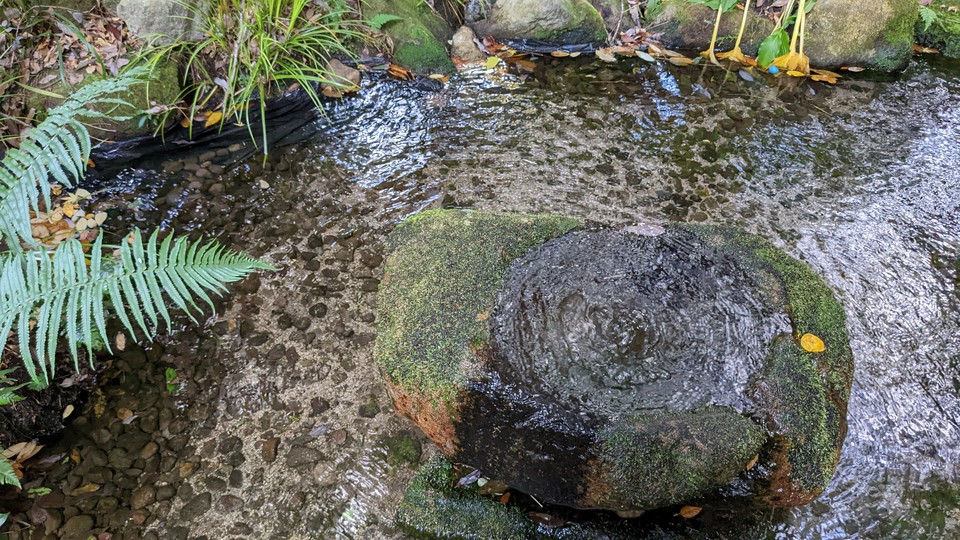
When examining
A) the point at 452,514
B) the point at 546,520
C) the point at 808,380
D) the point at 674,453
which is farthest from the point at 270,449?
the point at 808,380

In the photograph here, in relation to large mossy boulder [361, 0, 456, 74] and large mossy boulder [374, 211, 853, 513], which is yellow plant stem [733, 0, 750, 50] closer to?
large mossy boulder [361, 0, 456, 74]

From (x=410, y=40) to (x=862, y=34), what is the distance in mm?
3999

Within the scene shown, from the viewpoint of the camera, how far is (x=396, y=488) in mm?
2393

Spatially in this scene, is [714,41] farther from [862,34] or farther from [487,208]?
[487,208]

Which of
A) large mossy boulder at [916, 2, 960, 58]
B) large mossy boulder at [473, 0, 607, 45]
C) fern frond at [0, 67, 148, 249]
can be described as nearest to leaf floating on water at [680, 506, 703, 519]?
fern frond at [0, 67, 148, 249]

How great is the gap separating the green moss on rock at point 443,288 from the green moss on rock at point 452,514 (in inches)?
19.3

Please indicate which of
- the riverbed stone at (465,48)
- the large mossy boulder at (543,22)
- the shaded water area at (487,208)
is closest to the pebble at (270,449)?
the shaded water area at (487,208)

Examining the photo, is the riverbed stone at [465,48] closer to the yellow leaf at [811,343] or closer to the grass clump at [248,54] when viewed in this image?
the grass clump at [248,54]

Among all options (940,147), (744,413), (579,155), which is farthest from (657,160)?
(744,413)

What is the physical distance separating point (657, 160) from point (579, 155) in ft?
1.79

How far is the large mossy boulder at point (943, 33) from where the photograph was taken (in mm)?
5371

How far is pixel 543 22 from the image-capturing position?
17.7 ft

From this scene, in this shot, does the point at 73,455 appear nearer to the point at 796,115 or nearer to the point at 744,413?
the point at 744,413

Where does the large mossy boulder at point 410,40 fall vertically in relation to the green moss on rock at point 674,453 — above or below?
above
